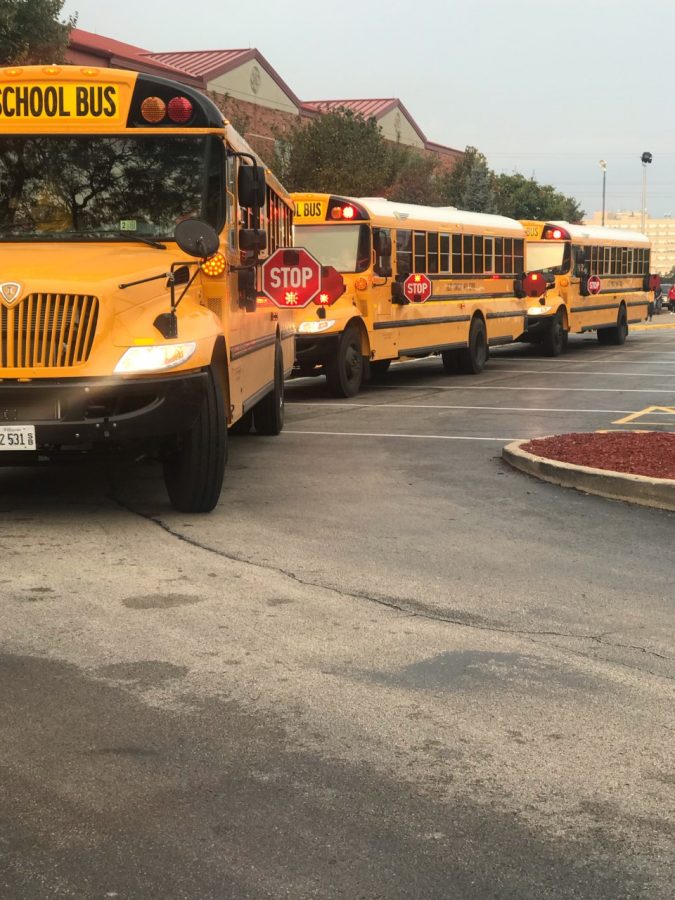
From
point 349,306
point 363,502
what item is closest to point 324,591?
point 363,502

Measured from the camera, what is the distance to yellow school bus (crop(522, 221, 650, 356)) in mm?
28203

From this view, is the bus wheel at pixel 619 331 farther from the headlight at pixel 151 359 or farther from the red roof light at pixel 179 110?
the headlight at pixel 151 359

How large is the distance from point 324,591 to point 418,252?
14.3m

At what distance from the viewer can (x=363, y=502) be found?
908cm

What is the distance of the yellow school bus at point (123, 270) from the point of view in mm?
7465

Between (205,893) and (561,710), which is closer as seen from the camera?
(205,893)

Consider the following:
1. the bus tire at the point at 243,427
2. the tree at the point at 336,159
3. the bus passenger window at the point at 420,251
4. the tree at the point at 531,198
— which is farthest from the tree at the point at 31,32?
the tree at the point at 531,198

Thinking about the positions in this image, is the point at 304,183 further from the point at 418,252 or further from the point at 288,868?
the point at 288,868

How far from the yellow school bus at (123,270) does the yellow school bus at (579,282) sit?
18990mm

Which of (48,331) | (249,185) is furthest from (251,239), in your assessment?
(48,331)

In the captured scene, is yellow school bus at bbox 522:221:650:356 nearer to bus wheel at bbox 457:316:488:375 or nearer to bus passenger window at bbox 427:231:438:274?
bus wheel at bbox 457:316:488:375

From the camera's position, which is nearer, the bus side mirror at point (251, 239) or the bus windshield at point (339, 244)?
the bus side mirror at point (251, 239)

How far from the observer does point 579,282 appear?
2925 cm

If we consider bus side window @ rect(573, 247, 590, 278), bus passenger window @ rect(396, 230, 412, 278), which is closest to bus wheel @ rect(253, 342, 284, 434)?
bus passenger window @ rect(396, 230, 412, 278)
